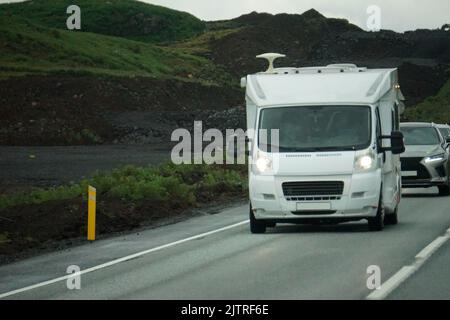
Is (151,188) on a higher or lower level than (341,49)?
lower

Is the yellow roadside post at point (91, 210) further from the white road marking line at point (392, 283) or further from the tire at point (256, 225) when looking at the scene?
the white road marking line at point (392, 283)

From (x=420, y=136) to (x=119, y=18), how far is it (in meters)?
142

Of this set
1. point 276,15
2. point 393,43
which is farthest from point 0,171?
point 276,15

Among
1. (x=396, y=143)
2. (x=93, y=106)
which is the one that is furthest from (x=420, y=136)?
(x=93, y=106)

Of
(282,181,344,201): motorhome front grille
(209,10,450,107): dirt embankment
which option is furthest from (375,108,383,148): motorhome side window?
(209,10,450,107): dirt embankment

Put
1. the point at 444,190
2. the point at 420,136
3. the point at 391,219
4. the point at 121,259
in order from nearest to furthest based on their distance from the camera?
1. the point at 121,259
2. the point at 391,219
3. the point at 444,190
4. the point at 420,136

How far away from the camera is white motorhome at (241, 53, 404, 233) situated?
20297 mm

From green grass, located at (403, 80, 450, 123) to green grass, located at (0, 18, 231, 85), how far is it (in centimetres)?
1798

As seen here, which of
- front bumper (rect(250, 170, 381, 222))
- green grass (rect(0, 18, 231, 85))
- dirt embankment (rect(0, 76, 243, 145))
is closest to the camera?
front bumper (rect(250, 170, 381, 222))

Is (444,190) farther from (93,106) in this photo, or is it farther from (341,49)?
(341,49)

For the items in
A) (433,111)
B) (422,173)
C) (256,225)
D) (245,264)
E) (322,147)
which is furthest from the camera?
(433,111)

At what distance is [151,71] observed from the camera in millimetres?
100250

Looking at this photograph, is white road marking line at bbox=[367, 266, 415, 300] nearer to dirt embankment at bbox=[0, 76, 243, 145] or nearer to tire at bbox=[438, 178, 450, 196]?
tire at bbox=[438, 178, 450, 196]
